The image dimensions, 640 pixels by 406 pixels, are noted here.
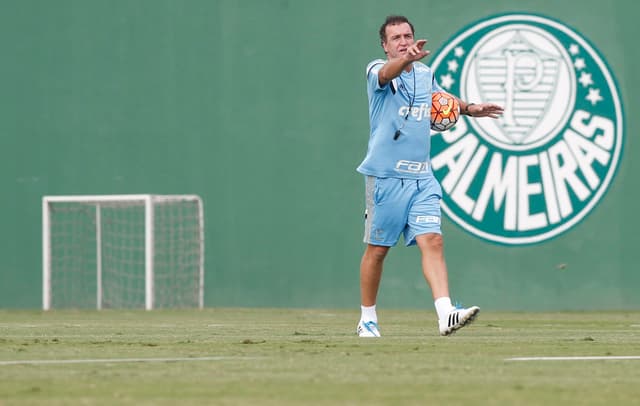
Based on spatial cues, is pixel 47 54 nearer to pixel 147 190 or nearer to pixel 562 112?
pixel 147 190

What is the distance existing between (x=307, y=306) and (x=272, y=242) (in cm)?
89

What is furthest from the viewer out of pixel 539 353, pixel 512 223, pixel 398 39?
pixel 512 223

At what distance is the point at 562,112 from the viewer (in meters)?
16.3

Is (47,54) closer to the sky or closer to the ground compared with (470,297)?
closer to the sky

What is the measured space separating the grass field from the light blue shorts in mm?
685

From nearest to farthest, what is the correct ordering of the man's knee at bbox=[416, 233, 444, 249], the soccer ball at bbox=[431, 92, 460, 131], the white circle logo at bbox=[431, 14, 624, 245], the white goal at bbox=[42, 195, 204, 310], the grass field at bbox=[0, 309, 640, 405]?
the grass field at bbox=[0, 309, 640, 405] → the man's knee at bbox=[416, 233, 444, 249] → the soccer ball at bbox=[431, 92, 460, 131] → the white circle logo at bbox=[431, 14, 624, 245] → the white goal at bbox=[42, 195, 204, 310]

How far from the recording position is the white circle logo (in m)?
16.2

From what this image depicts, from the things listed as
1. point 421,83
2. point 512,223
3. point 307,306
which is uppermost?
point 421,83

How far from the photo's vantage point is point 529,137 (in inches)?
641

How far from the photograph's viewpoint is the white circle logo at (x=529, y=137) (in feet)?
53.2

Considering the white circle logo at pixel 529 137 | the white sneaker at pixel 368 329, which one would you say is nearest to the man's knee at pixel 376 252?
the white sneaker at pixel 368 329

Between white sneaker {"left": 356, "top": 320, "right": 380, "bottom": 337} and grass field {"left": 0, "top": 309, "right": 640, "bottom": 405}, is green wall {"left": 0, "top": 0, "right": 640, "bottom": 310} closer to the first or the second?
grass field {"left": 0, "top": 309, "right": 640, "bottom": 405}

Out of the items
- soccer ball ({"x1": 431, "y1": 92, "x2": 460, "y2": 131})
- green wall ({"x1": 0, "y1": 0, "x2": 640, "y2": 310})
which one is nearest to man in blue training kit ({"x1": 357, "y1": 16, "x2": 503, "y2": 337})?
soccer ball ({"x1": 431, "y1": 92, "x2": 460, "y2": 131})

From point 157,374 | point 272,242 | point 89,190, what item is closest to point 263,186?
point 272,242
